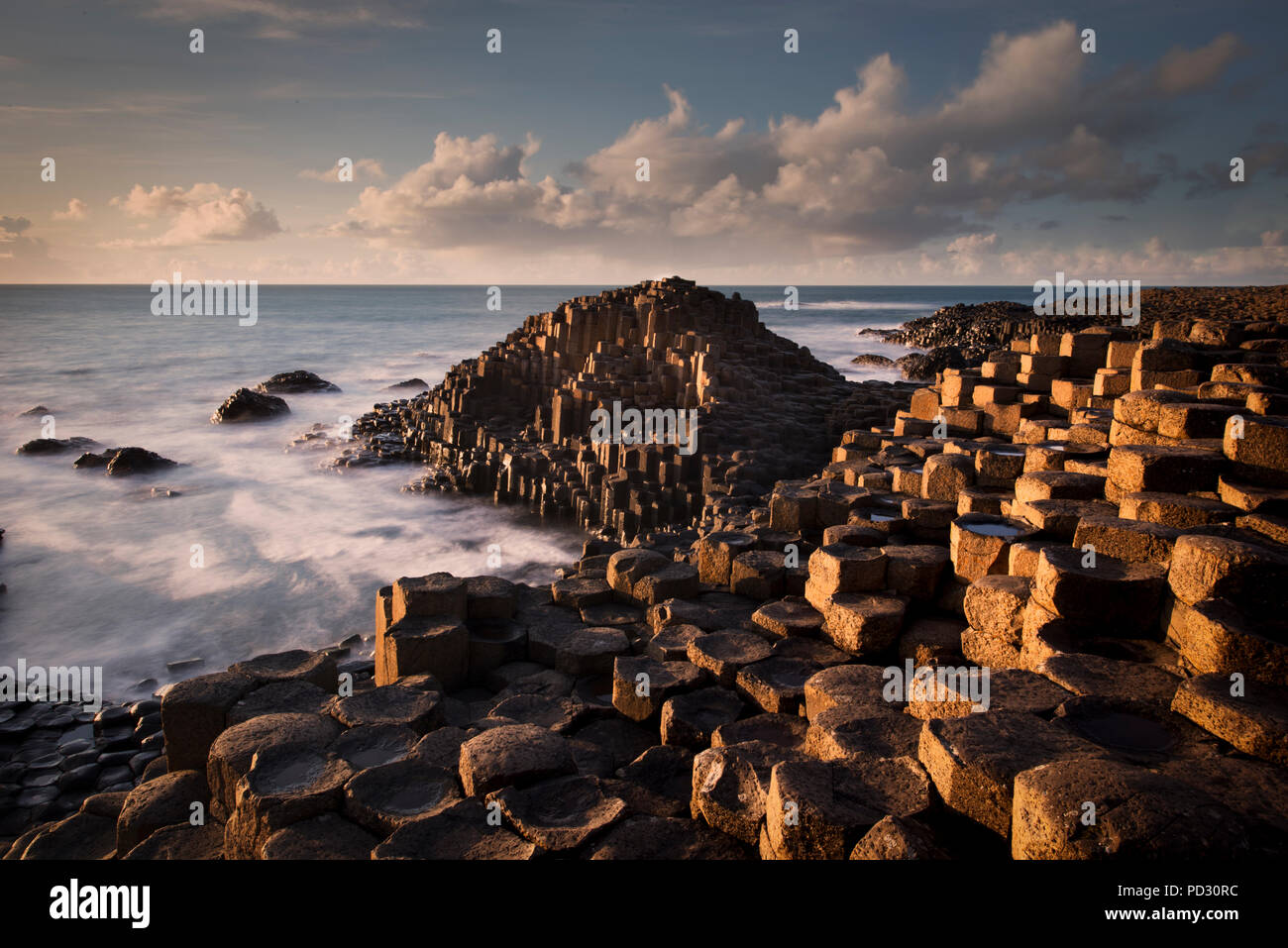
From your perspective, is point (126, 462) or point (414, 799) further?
point (126, 462)

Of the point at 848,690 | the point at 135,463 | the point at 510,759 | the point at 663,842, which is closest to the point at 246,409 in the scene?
the point at 135,463

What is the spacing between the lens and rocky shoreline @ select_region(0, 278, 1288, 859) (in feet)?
10.5

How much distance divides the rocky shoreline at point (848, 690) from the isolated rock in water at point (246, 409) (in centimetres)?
1826

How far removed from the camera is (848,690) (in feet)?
15.0

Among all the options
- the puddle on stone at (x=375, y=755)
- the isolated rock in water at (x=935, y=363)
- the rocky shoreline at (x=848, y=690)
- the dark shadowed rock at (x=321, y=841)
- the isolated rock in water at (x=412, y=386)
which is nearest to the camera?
the rocky shoreline at (x=848, y=690)

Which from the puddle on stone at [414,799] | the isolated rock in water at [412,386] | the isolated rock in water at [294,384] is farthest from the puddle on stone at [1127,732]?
the isolated rock in water at [294,384]

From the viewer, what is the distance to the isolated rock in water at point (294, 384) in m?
29.9

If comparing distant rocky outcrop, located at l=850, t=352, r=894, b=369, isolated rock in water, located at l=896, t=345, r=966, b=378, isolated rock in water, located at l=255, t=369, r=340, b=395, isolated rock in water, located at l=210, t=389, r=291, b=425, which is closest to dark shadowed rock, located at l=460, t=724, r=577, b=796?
isolated rock in water, located at l=210, t=389, r=291, b=425

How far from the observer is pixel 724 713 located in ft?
16.2

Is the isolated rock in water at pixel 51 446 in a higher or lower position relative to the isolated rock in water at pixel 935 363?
lower

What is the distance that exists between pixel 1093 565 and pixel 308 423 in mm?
23786

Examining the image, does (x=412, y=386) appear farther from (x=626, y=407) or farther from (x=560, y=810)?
(x=560, y=810)

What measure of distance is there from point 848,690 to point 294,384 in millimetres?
30978

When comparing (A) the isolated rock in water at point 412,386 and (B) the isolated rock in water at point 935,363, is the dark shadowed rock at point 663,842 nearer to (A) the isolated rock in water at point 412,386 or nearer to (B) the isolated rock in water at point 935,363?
(B) the isolated rock in water at point 935,363
